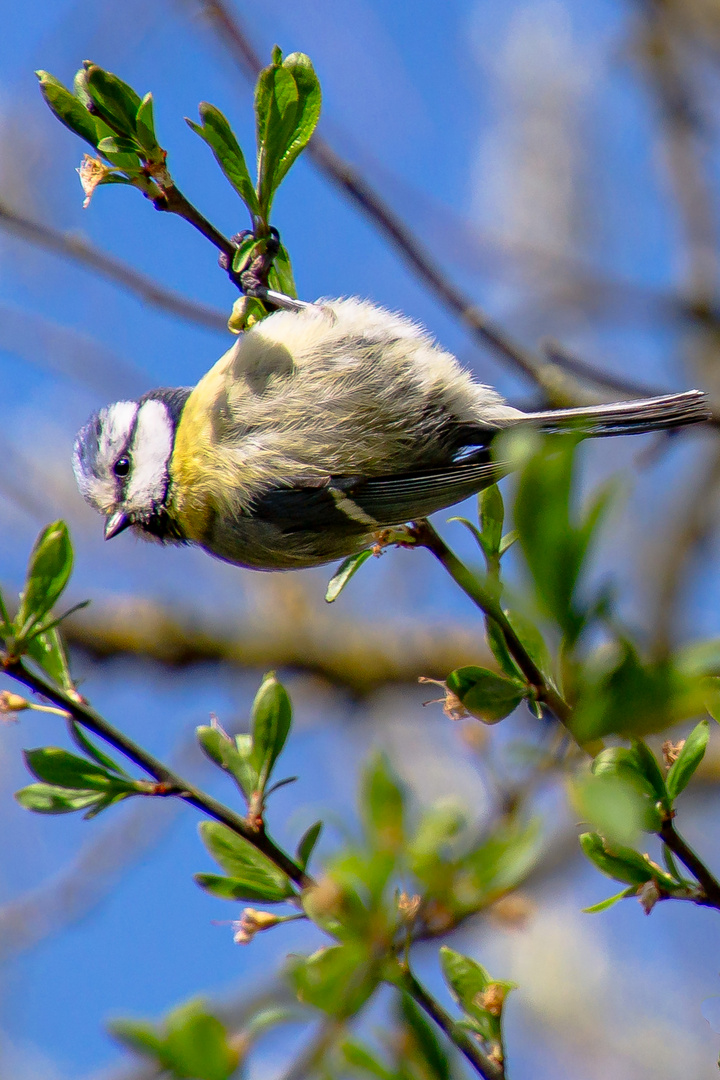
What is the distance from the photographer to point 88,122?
1.44m

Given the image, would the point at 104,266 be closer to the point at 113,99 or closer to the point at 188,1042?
the point at 113,99

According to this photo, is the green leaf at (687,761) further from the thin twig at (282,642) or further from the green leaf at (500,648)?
the thin twig at (282,642)

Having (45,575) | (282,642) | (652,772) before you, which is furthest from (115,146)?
(282,642)

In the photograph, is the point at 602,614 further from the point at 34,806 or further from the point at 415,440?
the point at 415,440

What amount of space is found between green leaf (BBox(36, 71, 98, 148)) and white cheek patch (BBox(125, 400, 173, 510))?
128cm

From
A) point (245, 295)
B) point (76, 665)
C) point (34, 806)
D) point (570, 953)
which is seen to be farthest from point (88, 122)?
point (570, 953)

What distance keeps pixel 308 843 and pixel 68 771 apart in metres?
0.27

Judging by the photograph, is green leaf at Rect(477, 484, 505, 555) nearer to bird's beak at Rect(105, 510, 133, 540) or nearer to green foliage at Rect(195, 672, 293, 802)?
green foliage at Rect(195, 672, 293, 802)

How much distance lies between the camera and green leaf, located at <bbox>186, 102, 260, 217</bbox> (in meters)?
1.43

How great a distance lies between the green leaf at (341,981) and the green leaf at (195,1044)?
0.07 meters

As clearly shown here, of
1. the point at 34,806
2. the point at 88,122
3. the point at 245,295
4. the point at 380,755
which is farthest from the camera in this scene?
the point at 245,295

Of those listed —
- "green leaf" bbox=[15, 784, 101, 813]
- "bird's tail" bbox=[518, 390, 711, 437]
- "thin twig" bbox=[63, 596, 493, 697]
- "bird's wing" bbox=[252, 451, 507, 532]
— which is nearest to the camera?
"green leaf" bbox=[15, 784, 101, 813]

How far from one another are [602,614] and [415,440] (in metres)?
1.81

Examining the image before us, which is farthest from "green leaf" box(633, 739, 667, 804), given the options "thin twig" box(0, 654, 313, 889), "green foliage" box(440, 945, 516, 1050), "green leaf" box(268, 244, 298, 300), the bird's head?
the bird's head
